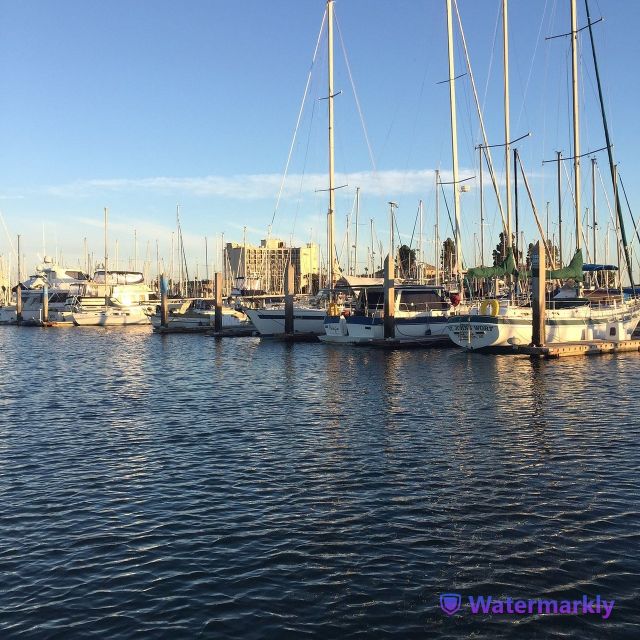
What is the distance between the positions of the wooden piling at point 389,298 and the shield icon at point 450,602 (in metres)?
33.9

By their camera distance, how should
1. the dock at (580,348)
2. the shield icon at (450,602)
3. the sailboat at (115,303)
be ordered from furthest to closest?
the sailboat at (115,303) → the dock at (580,348) → the shield icon at (450,602)

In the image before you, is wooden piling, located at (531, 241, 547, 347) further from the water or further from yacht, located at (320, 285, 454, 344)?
the water

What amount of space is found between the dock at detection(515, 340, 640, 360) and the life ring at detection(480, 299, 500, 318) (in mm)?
2281

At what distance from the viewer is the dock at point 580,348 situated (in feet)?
114

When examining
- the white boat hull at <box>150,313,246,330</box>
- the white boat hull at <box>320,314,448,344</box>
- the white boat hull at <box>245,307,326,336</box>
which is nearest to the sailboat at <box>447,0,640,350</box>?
the white boat hull at <box>320,314,448,344</box>

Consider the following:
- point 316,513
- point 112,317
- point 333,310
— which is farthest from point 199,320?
point 316,513

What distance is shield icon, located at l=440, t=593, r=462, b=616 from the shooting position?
26.1 ft

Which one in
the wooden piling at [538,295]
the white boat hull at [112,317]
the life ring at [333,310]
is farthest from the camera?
the white boat hull at [112,317]

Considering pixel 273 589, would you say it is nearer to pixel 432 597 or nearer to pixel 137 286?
pixel 432 597

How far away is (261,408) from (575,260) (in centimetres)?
2472

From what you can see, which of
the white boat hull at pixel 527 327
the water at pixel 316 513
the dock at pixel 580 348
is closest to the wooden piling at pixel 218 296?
the white boat hull at pixel 527 327

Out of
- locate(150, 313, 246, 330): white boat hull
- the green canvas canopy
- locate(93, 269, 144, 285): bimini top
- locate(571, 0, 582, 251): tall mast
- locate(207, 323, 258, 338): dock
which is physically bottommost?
locate(207, 323, 258, 338): dock

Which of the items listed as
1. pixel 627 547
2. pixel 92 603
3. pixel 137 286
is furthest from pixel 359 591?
pixel 137 286

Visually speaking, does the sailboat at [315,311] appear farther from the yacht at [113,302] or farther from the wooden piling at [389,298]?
the yacht at [113,302]
